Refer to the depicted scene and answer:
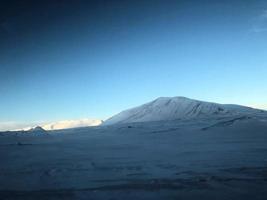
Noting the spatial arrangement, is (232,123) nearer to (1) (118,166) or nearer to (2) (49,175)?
(1) (118,166)

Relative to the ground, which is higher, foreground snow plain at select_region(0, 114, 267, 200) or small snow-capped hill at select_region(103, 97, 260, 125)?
small snow-capped hill at select_region(103, 97, 260, 125)

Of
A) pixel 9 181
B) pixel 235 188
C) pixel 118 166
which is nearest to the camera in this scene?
pixel 235 188

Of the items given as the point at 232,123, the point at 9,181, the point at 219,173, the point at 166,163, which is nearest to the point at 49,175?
the point at 9,181

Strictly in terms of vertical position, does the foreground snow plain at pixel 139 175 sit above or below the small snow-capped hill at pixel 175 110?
below

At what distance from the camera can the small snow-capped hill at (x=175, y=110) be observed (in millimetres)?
22031

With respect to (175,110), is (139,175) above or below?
below

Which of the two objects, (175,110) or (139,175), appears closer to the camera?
(139,175)

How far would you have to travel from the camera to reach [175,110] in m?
23.3

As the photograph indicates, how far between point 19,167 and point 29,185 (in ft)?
5.37

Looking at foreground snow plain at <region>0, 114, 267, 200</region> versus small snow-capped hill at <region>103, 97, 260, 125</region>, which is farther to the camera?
small snow-capped hill at <region>103, 97, 260, 125</region>

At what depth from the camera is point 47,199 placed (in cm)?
365

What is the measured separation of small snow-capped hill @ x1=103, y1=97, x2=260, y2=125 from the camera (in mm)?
22031

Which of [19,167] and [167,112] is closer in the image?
[19,167]

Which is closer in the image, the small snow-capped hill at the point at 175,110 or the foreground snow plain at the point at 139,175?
the foreground snow plain at the point at 139,175
